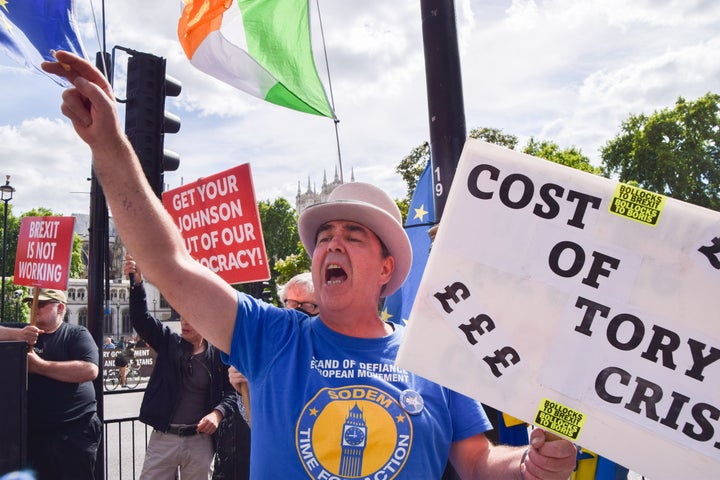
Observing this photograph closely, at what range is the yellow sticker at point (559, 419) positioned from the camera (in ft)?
4.99

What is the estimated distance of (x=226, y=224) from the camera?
15.2 feet

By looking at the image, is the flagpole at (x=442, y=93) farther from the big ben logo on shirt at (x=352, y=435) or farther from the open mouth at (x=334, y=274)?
the big ben logo on shirt at (x=352, y=435)

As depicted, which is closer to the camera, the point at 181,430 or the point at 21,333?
the point at 21,333

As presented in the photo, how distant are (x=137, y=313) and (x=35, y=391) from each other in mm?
898

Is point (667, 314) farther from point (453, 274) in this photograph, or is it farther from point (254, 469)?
point (254, 469)

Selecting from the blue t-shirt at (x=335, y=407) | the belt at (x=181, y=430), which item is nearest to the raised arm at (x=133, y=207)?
the blue t-shirt at (x=335, y=407)

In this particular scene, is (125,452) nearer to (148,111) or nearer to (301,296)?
(148,111)

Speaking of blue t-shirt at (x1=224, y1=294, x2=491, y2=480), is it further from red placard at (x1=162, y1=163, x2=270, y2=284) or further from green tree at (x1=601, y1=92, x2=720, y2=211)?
green tree at (x1=601, y1=92, x2=720, y2=211)

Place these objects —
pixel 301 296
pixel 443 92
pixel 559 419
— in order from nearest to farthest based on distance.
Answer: pixel 559 419
pixel 443 92
pixel 301 296

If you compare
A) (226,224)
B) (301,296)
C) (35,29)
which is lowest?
(301,296)

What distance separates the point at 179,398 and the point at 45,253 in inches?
71.9

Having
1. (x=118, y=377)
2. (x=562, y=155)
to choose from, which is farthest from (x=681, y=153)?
(x=118, y=377)

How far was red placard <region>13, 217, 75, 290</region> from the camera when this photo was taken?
4.84 meters

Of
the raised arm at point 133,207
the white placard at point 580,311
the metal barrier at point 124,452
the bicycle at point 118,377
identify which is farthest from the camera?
the bicycle at point 118,377
